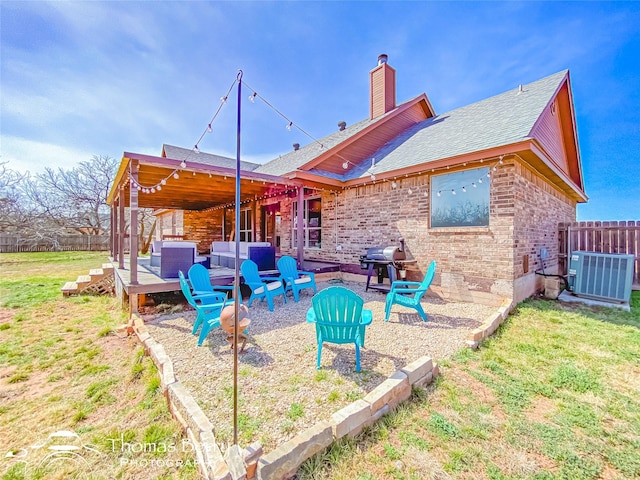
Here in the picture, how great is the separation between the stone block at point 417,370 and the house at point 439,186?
11.4 ft

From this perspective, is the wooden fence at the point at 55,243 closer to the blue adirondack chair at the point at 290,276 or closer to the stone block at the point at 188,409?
the blue adirondack chair at the point at 290,276

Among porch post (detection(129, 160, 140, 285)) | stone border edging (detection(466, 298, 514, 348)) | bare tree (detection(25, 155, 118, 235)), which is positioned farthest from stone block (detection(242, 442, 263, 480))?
bare tree (detection(25, 155, 118, 235))

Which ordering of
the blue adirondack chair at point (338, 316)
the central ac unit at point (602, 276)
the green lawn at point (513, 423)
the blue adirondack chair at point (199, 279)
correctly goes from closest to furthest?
the green lawn at point (513, 423), the blue adirondack chair at point (338, 316), the blue adirondack chair at point (199, 279), the central ac unit at point (602, 276)

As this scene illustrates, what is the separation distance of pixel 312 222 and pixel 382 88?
571 cm

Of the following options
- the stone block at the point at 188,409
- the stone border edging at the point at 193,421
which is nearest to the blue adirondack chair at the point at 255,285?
the stone border edging at the point at 193,421

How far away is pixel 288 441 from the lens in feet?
5.88

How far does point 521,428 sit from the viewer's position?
2.09m

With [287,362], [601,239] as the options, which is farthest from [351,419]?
[601,239]

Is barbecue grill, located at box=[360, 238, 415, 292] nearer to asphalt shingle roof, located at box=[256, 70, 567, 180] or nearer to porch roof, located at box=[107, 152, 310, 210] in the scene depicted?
asphalt shingle roof, located at box=[256, 70, 567, 180]

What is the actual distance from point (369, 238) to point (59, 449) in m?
6.54

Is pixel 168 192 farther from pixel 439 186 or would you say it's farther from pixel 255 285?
pixel 439 186

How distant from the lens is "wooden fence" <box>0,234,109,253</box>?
1853 cm

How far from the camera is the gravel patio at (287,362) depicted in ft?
6.98

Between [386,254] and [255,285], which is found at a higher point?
[386,254]
